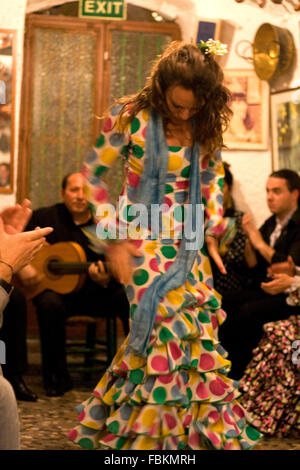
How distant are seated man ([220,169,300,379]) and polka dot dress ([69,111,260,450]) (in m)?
1.09

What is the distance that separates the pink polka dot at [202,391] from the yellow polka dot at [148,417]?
0.55 feet

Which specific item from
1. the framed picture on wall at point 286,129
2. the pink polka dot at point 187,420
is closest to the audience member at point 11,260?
the pink polka dot at point 187,420

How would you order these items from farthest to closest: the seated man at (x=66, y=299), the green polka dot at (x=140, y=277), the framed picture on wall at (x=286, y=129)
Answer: the framed picture on wall at (x=286, y=129)
the seated man at (x=66, y=299)
the green polka dot at (x=140, y=277)

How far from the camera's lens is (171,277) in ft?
8.14

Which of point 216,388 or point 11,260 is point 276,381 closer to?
point 216,388

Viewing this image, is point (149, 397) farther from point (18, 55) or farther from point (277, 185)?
point (18, 55)

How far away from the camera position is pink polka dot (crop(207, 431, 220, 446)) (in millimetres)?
2490

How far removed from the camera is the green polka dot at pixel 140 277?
8.20 feet

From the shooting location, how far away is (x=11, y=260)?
159cm

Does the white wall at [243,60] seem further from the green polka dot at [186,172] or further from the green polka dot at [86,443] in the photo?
the green polka dot at [86,443]

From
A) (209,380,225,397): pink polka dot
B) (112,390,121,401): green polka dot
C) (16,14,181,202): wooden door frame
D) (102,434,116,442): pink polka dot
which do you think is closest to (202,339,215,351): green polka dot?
(209,380,225,397): pink polka dot

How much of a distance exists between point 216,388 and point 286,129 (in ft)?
8.03
